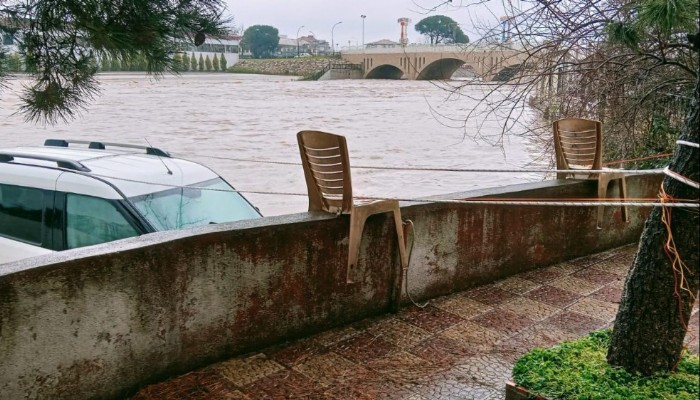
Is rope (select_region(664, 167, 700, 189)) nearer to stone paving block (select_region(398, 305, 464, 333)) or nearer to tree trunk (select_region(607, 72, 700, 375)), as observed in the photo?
tree trunk (select_region(607, 72, 700, 375))

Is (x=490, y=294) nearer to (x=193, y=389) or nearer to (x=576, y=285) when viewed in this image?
(x=576, y=285)

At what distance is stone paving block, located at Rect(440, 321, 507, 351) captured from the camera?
13.0ft

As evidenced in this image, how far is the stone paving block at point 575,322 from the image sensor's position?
4.22 metres

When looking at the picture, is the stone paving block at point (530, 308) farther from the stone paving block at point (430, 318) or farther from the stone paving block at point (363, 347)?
the stone paving block at point (363, 347)

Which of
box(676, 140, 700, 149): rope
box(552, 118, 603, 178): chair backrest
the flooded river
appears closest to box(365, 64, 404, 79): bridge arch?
the flooded river

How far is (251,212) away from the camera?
5953 mm

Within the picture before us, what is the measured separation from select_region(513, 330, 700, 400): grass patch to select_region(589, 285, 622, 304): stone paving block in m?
1.63

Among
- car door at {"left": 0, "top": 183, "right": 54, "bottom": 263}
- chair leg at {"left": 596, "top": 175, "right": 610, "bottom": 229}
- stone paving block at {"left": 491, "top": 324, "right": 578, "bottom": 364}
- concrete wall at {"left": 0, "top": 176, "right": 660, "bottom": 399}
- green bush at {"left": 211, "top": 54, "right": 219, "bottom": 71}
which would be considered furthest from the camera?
green bush at {"left": 211, "top": 54, "right": 219, "bottom": 71}

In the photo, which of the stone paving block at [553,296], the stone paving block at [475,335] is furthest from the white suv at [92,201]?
the stone paving block at [553,296]

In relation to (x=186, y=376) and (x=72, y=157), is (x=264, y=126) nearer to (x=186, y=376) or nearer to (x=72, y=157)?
(x=72, y=157)

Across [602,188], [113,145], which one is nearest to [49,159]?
[113,145]

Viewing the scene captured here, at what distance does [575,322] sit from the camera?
4.35 metres

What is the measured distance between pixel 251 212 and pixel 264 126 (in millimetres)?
23866

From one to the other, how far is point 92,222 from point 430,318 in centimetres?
283
